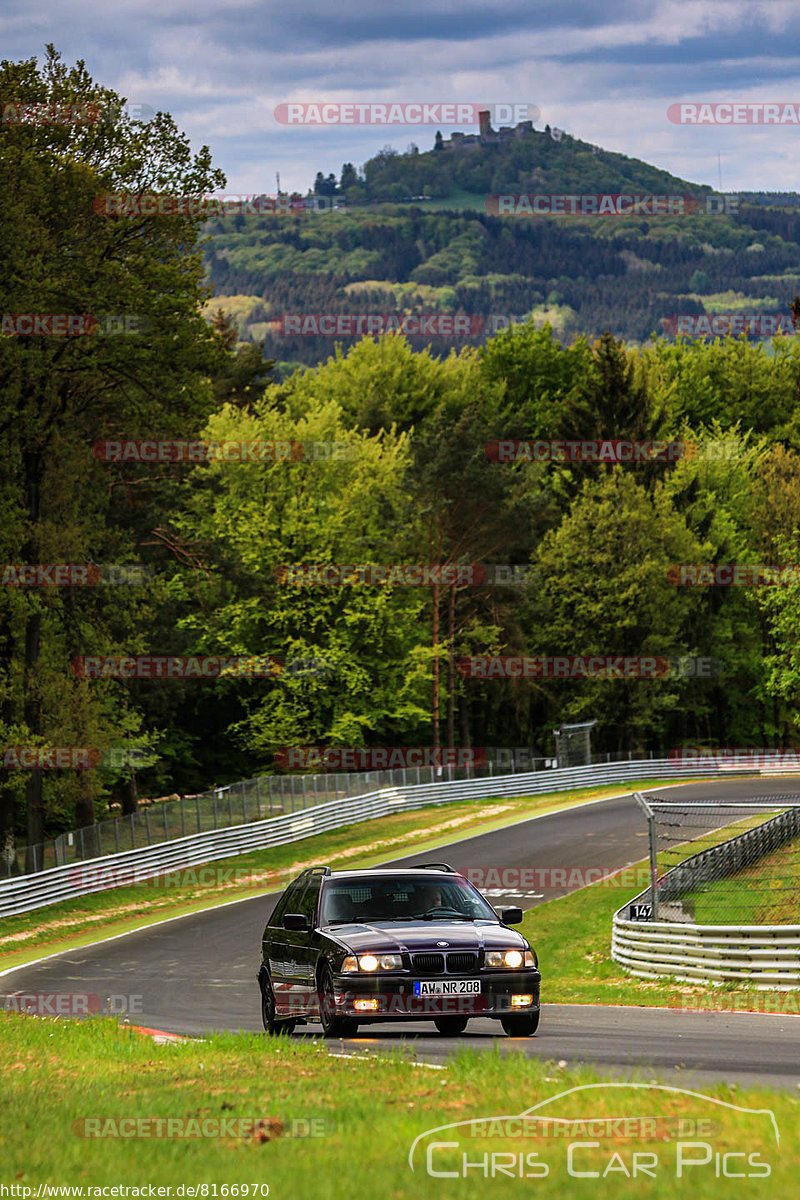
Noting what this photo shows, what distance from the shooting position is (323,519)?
68.9 meters

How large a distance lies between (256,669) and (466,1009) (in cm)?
5038

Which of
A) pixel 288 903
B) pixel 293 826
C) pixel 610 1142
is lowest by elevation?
pixel 293 826

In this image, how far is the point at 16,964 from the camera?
1119 inches

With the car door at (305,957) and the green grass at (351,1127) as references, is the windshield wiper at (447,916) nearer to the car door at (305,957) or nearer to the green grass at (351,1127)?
the car door at (305,957)

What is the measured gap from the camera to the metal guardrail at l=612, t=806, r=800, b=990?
19.3 metres

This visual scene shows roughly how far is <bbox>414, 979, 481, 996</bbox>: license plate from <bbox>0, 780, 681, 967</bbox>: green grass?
717 inches

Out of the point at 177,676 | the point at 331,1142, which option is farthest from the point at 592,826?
the point at 331,1142

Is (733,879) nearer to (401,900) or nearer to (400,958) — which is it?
(401,900)

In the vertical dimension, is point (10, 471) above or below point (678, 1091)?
above

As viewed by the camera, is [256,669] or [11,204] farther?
[256,669]

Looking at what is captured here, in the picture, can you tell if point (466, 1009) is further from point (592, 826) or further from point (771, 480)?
point (771, 480)

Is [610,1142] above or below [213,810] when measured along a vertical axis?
above
